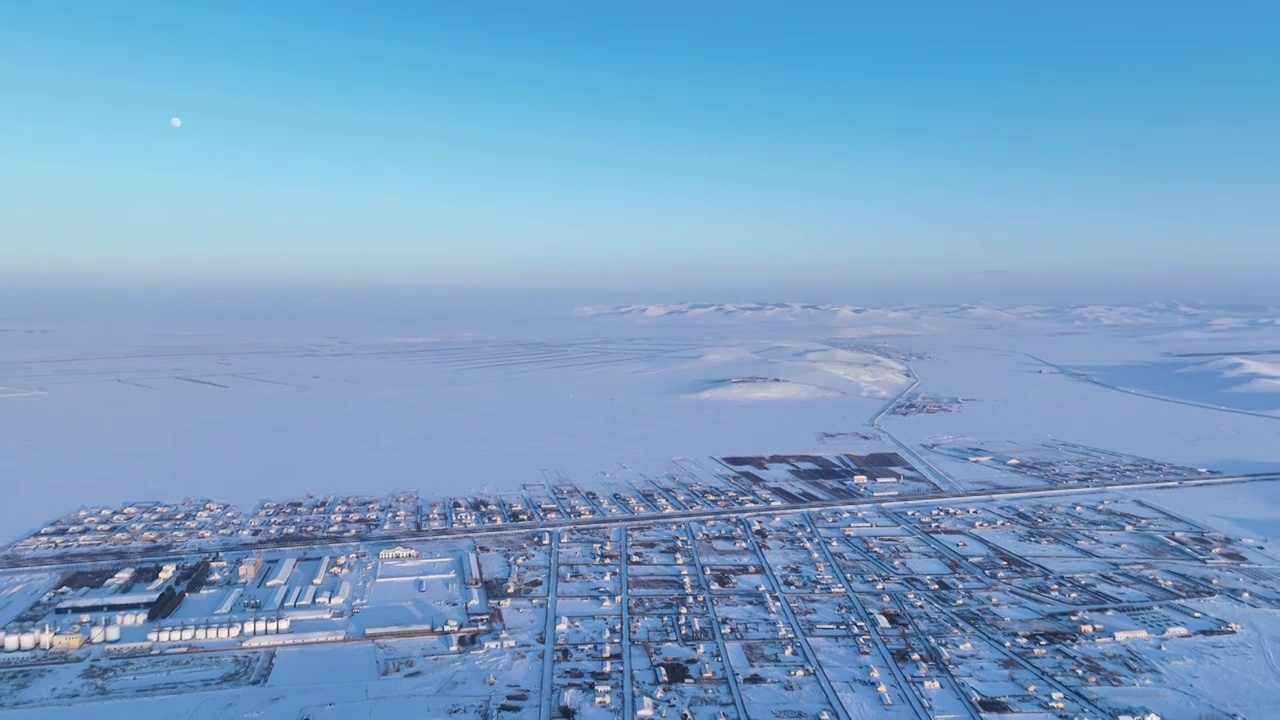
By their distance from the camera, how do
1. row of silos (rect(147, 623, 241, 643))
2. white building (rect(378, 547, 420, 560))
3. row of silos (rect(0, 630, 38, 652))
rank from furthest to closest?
1. white building (rect(378, 547, 420, 560))
2. row of silos (rect(147, 623, 241, 643))
3. row of silos (rect(0, 630, 38, 652))

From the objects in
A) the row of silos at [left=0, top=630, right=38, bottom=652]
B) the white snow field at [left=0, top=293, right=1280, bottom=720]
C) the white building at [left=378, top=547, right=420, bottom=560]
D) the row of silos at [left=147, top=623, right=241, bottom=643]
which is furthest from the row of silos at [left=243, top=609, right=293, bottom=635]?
the white building at [left=378, top=547, right=420, bottom=560]

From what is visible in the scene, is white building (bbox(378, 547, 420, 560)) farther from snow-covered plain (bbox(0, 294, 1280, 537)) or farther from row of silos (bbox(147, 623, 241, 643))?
snow-covered plain (bbox(0, 294, 1280, 537))

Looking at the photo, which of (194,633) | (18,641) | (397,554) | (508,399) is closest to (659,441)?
(508,399)

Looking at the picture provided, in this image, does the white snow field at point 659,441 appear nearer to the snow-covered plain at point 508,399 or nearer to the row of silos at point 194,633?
the snow-covered plain at point 508,399

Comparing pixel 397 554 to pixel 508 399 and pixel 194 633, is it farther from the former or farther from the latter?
pixel 508 399

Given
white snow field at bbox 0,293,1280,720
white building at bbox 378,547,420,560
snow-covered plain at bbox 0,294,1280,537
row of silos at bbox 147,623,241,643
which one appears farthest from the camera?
snow-covered plain at bbox 0,294,1280,537

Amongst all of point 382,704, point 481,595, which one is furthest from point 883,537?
point 382,704

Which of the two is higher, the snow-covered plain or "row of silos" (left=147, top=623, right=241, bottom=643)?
the snow-covered plain

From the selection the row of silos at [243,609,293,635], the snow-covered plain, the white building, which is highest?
the snow-covered plain

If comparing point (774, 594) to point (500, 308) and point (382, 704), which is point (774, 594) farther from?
point (500, 308)
